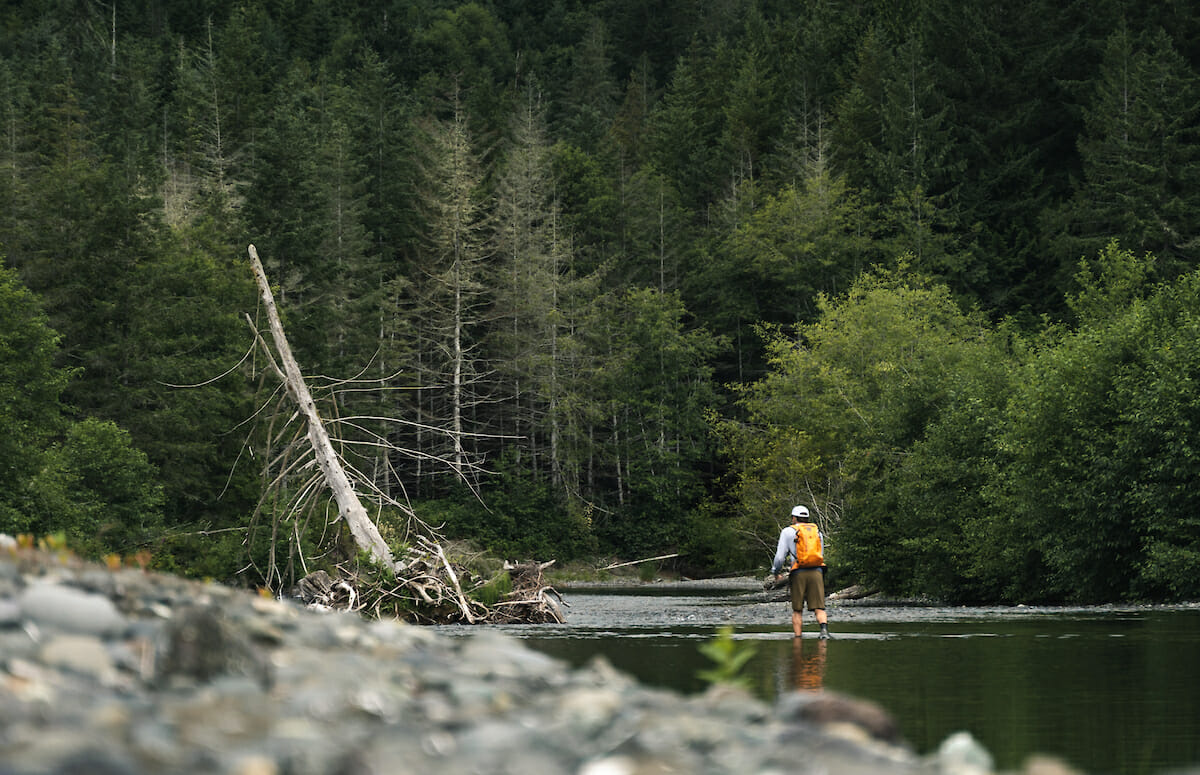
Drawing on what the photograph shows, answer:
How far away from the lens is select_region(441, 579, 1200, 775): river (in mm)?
9516

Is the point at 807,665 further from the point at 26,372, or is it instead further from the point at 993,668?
the point at 26,372

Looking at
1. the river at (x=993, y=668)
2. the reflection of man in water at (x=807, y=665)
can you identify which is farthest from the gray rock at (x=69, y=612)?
the reflection of man in water at (x=807, y=665)

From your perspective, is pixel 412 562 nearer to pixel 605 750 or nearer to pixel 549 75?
pixel 605 750

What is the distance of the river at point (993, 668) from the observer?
952cm

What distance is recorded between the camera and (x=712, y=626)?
24.7m

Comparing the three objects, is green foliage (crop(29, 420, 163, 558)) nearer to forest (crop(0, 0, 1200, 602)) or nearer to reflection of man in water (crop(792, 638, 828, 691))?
forest (crop(0, 0, 1200, 602))

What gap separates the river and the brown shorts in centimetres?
59

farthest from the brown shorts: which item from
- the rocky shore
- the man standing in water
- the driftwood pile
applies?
the rocky shore

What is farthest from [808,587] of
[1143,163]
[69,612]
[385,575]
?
[1143,163]

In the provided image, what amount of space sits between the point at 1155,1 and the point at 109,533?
2436 inches

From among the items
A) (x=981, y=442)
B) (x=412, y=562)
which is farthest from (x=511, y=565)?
(x=981, y=442)

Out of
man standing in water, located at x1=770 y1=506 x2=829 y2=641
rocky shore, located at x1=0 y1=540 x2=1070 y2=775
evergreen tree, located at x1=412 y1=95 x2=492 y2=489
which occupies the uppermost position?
evergreen tree, located at x1=412 y1=95 x2=492 y2=489

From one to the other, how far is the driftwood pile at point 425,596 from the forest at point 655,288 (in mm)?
11834

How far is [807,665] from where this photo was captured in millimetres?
14945
